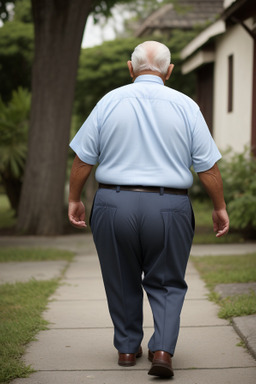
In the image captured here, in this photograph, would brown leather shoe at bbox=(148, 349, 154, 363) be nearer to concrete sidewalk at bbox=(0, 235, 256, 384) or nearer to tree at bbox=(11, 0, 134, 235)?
concrete sidewalk at bbox=(0, 235, 256, 384)

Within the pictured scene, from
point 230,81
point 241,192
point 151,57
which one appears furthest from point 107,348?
point 230,81

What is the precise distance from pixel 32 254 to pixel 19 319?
367 centimetres

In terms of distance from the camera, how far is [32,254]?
8.95 m

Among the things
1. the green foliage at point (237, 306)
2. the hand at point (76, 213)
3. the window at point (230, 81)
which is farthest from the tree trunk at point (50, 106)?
the hand at point (76, 213)

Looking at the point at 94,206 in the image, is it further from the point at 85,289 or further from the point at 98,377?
the point at 85,289

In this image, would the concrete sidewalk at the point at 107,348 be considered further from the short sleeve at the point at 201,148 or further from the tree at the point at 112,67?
the tree at the point at 112,67

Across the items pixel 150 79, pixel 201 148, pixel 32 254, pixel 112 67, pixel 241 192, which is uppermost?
pixel 112 67

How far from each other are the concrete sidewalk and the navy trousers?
258 mm

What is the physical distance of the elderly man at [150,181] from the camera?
3.80m

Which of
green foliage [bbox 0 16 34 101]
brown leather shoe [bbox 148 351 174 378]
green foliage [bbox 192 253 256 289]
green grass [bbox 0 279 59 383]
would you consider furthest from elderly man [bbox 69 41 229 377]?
green foliage [bbox 0 16 34 101]

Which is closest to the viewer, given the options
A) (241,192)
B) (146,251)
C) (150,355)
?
(146,251)

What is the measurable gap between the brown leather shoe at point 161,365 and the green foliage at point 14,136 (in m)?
9.37

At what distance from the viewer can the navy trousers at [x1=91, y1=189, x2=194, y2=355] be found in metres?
3.81

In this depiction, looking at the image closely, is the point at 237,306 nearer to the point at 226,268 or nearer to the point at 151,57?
the point at 226,268
